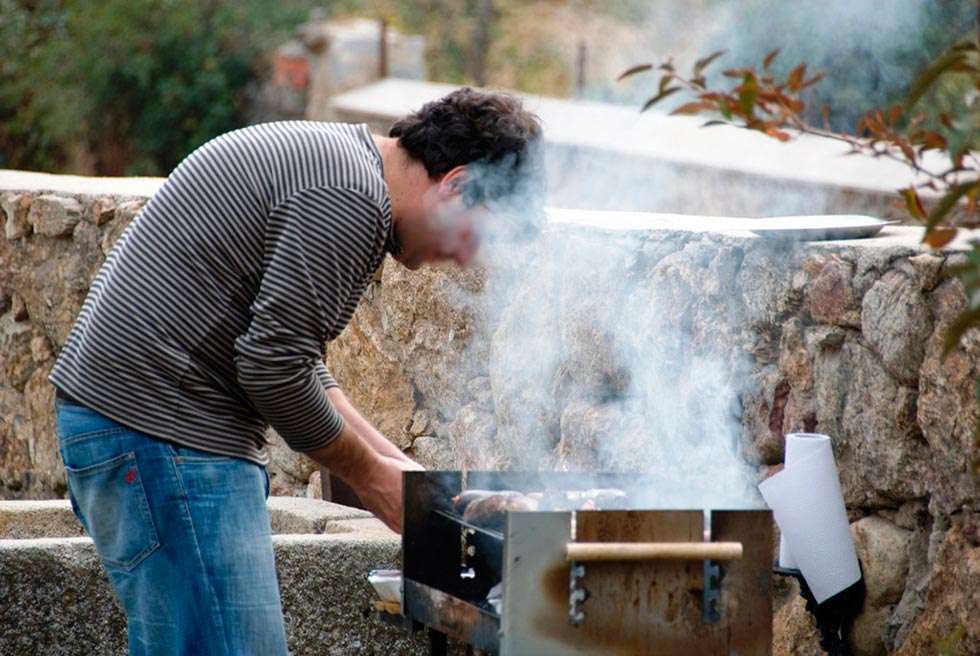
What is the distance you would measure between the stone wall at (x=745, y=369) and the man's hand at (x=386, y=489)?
1.02m

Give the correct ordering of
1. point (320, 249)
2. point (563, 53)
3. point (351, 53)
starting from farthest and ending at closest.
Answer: point (563, 53) → point (351, 53) → point (320, 249)

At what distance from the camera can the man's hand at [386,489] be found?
120 inches

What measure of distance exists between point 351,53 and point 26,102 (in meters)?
3.09

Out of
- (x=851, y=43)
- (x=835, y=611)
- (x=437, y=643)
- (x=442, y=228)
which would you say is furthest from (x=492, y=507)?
(x=851, y=43)

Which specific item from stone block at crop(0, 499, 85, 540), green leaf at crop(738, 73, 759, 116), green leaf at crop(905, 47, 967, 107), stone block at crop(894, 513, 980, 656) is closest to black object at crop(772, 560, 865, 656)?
stone block at crop(894, 513, 980, 656)

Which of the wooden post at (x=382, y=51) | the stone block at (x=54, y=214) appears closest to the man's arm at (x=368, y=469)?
the stone block at (x=54, y=214)

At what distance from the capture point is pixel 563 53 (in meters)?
18.6

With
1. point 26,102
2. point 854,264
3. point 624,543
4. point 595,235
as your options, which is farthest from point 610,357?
point 26,102

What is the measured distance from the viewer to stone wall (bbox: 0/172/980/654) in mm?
3186

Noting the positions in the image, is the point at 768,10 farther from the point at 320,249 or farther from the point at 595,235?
the point at 320,249

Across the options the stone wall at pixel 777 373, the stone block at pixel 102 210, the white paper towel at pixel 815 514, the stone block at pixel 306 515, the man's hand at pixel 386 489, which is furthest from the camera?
the stone block at pixel 102 210

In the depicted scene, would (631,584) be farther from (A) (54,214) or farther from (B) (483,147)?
(A) (54,214)

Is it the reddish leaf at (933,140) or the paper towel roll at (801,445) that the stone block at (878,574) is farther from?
the reddish leaf at (933,140)

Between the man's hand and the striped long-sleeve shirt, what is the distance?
0.74 feet
